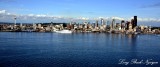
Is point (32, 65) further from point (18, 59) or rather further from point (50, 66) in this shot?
point (18, 59)

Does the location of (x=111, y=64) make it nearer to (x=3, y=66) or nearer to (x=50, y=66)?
(x=50, y=66)

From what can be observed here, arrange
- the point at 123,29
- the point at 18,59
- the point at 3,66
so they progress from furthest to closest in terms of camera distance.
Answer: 1. the point at 123,29
2. the point at 18,59
3. the point at 3,66

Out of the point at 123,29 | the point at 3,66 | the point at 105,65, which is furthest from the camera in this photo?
the point at 123,29

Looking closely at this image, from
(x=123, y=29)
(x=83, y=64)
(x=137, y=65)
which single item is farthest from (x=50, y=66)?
(x=123, y=29)

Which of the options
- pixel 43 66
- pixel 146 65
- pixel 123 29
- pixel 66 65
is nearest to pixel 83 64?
pixel 66 65

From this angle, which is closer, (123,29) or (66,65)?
(66,65)

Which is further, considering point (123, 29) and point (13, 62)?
point (123, 29)

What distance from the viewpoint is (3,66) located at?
31078 millimetres

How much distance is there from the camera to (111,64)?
112ft

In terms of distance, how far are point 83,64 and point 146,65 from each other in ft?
23.8

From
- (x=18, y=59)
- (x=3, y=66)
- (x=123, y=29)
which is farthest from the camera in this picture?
(x=123, y=29)

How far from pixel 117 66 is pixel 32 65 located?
9491mm

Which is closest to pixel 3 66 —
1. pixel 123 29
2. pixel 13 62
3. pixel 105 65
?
pixel 13 62

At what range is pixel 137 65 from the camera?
3334 cm
